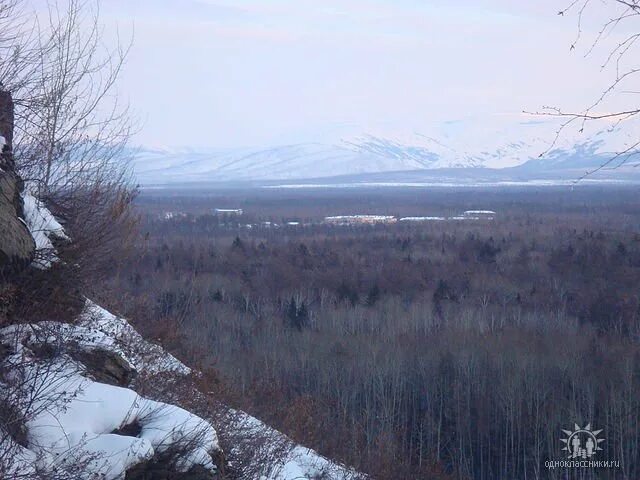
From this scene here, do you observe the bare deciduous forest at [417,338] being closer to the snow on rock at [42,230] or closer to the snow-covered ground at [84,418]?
the snow on rock at [42,230]

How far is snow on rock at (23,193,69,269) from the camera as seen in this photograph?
8070 mm

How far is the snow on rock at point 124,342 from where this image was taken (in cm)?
874

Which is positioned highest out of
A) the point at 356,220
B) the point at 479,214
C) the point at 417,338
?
the point at 356,220

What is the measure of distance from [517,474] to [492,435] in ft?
6.33

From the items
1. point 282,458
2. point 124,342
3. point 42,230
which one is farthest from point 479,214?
point 42,230

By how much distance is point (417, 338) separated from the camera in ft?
107

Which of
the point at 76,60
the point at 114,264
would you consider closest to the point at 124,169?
the point at 114,264

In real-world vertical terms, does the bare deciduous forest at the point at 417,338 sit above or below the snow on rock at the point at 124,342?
below

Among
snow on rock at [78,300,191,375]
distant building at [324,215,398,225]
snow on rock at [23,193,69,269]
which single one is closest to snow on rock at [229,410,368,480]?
snow on rock at [78,300,191,375]

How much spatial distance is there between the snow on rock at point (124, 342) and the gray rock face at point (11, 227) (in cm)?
105

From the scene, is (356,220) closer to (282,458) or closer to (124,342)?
(282,458)

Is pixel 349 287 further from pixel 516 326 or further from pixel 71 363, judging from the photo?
pixel 71 363

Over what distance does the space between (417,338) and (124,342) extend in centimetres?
2357

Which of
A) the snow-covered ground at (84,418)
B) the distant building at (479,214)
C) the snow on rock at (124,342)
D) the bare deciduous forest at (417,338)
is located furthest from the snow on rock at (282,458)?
the distant building at (479,214)
